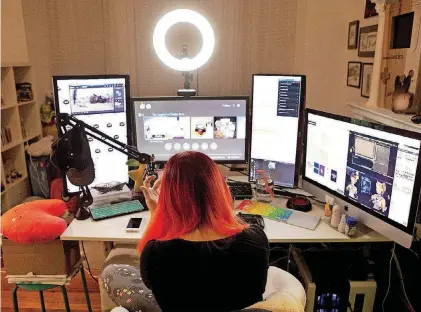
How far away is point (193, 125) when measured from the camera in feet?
6.78

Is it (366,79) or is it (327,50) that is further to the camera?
(327,50)

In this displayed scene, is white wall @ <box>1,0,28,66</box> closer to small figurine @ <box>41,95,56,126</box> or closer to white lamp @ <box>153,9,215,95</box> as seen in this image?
small figurine @ <box>41,95,56,126</box>

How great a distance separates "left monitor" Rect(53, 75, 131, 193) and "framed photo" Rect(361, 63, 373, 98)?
1611 millimetres

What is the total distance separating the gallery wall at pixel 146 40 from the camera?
346 centimetres

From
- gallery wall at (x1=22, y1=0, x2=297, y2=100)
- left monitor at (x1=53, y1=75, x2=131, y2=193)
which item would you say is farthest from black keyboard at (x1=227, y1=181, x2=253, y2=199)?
gallery wall at (x1=22, y1=0, x2=297, y2=100)

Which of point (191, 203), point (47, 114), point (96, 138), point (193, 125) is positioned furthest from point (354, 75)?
point (47, 114)

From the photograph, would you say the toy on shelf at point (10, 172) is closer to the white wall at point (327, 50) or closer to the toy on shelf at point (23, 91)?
the toy on shelf at point (23, 91)

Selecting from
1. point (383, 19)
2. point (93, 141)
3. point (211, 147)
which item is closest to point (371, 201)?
point (211, 147)

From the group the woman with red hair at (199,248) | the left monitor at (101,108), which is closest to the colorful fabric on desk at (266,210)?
the woman with red hair at (199,248)

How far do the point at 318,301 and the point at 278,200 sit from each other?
0.51 meters

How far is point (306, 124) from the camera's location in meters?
1.84

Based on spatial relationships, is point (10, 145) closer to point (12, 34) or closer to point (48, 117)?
point (48, 117)

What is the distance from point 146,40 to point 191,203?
2781mm

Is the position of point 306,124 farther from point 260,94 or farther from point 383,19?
point 383,19
